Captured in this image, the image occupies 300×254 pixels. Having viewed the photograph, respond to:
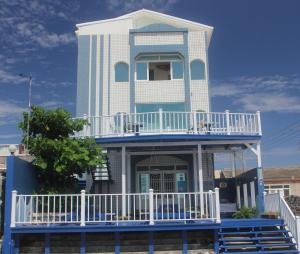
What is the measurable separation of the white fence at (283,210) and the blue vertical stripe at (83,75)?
10390 millimetres

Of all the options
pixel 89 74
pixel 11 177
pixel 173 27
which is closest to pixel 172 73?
pixel 173 27

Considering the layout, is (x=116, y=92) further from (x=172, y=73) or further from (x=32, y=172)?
(x=32, y=172)

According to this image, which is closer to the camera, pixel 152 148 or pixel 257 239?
pixel 257 239

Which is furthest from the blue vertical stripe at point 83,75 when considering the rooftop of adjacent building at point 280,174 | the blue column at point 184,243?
the rooftop of adjacent building at point 280,174

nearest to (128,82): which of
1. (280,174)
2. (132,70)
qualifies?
(132,70)

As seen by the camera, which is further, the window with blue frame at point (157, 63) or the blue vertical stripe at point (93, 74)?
the window with blue frame at point (157, 63)

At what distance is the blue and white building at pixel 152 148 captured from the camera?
12.3 m

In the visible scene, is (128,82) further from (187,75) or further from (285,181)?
(285,181)

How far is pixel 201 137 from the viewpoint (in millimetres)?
15422

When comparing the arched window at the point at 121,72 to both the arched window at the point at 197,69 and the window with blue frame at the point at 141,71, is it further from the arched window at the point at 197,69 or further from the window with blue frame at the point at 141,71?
the arched window at the point at 197,69

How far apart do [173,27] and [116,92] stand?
458 centimetres

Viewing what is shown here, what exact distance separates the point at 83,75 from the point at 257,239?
41.9 feet

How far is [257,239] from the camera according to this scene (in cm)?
1267

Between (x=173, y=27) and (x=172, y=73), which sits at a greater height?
(x=173, y=27)
